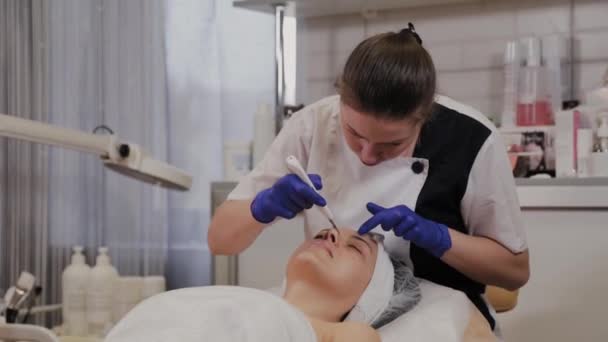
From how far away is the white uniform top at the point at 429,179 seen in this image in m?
1.39

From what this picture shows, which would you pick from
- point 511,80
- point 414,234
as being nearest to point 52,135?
point 414,234

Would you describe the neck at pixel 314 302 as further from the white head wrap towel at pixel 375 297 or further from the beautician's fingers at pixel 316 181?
the beautician's fingers at pixel 316 181

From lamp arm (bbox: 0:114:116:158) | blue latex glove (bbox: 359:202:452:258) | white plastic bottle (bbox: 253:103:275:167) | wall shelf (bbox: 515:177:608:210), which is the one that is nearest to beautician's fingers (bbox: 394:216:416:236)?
blue latex glove (bbox: 359:202:452:258)

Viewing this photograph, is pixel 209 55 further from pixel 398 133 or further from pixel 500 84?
pixel 398 133

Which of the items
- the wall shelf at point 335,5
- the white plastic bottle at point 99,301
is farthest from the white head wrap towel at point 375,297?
the wall shelf at point 335,5

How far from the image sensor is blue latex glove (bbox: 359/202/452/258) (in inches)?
49.8

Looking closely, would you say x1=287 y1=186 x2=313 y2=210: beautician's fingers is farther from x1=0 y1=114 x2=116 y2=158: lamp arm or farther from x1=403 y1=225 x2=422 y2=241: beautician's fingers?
x1=0 y1=114 x2=116 y2=158: lamp arm

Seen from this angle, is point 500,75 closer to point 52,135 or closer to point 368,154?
point 368,154

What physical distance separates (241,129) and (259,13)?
348 millimetres

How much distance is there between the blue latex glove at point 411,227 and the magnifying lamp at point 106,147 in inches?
27.4

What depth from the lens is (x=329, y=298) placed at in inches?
51.1

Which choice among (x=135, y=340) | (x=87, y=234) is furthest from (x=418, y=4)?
(x=135, y=340)

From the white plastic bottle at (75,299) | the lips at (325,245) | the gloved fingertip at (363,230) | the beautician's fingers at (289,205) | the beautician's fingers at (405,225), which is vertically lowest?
the white plastic bottle at (75,299)

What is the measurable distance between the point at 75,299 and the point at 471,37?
1.27 meters
